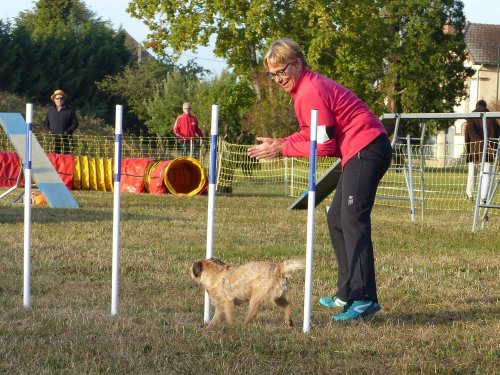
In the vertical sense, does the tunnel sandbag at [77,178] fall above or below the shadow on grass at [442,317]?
above

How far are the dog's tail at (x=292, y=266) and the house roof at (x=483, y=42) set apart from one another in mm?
79966

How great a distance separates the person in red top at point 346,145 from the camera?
641 centimetres

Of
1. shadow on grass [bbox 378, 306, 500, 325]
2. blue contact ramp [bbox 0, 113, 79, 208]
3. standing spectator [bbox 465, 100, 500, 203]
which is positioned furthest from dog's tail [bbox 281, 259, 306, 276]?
standing spectator [bbox 465, 100, 500, 203]

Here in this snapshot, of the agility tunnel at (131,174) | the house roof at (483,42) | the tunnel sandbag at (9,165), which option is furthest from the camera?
the house roof at (483,42)

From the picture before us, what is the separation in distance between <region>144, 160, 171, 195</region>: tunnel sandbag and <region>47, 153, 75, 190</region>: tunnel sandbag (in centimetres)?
158

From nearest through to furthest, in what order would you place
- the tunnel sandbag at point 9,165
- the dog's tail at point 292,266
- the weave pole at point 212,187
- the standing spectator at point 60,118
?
the dog's tail at point 292,266
the weave pole at point 212,187
the standing spectator at point 60,118
the tunnel sandbag at point 9,165

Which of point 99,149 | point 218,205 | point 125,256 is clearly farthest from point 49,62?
point 125,256

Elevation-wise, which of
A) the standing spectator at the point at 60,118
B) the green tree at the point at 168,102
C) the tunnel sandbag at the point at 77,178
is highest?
the green tree at the point at 168,102

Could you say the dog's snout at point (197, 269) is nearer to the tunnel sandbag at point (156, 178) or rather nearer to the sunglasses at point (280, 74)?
the sunglasses at point (280, 74)

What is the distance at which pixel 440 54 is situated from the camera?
2215 inches

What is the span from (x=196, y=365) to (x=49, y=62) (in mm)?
40071

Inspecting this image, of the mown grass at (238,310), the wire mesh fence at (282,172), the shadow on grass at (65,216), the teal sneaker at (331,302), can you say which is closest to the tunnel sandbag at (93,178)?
the wire mesh fence at (282,172)

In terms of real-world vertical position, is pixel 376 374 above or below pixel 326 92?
below

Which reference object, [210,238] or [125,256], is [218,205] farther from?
[210,238]
